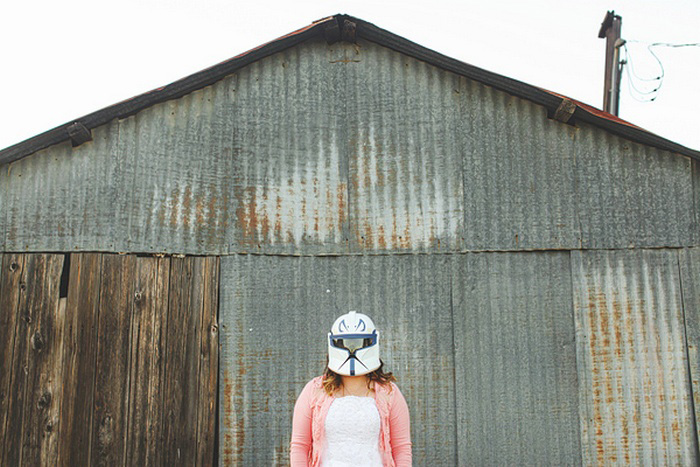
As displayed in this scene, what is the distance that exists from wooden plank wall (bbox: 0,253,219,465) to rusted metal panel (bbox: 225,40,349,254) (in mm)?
821

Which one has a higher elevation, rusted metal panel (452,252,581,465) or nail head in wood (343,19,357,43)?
nail head in wood (343,19,357,43)

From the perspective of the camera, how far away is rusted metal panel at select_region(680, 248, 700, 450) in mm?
6152

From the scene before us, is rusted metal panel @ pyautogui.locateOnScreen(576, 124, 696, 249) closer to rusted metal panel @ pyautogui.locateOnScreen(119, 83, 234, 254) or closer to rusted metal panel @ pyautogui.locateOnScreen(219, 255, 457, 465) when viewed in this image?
rusted metal panel @ pyautogui.locateOnScreen(219, 255, 457, 465)

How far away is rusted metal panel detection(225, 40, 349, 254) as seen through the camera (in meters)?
6.36

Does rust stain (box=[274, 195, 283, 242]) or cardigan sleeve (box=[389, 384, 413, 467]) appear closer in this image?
cardigan sleeve (box=[389, 384, 413, 467])

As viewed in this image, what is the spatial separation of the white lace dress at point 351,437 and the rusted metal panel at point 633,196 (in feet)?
12.3

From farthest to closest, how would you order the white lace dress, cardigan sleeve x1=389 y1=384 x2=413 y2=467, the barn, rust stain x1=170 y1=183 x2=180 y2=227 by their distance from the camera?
rust stain x1=170 y1=183 x2=180 y2=227 < the barn < cardigan sleeve x1=389 y1=384 x2=413 y2=467 < the white lace dress

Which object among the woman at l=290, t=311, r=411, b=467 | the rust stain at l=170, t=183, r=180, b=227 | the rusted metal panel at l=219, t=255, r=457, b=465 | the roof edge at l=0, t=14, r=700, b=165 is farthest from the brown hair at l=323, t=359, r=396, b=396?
the roof edge at l=0, t=14, r=700, b=165

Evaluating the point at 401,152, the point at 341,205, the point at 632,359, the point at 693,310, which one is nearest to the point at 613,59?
the point at 693,310

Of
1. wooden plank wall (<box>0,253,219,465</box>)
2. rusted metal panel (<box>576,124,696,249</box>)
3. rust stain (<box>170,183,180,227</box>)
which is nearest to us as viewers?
wooden plank wall (<box>0,253,219,465</box>)

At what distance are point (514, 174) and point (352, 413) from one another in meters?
3.74

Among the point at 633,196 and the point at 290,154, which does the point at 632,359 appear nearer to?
the point at 633,196

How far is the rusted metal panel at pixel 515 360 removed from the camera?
6.13 meters

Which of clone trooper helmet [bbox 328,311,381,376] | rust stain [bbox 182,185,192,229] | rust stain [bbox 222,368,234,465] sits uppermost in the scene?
rust stain [bbox 182,185,192,229]
